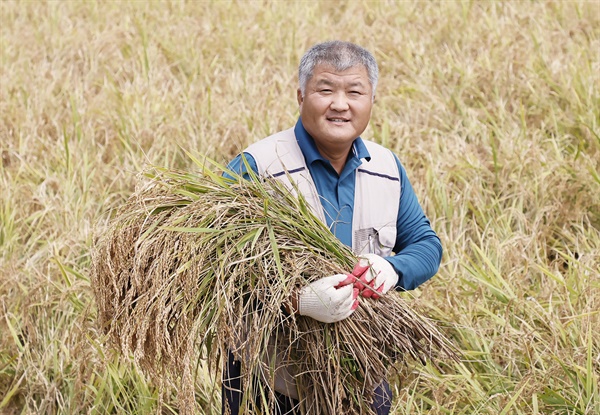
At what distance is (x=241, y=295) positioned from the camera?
77.4 inches

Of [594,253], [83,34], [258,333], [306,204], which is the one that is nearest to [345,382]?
[258,333]

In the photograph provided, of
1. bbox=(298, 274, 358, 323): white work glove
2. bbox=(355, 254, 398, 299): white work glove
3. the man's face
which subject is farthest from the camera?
the man's face

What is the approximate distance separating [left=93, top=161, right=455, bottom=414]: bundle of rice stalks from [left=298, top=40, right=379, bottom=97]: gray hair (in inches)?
12.4

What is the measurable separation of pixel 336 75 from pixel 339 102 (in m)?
0.07

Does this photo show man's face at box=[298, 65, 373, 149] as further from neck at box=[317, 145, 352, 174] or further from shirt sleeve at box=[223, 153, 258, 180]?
shirt sleeve at box=[223, 153, 258, 180]

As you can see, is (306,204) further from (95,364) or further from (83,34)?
(83,34)

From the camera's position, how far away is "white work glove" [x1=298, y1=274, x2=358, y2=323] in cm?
191

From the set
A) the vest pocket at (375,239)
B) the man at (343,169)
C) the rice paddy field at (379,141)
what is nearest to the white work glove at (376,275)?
the man at (343,169)

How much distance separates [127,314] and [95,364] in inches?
45.5

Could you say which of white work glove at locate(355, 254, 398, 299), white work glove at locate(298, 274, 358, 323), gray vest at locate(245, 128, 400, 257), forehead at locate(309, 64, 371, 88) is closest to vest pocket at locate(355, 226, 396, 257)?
gray vest at locate(245, 128, 400, 257)

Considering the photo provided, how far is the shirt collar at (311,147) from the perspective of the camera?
7.18ft

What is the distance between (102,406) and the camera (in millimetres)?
3092

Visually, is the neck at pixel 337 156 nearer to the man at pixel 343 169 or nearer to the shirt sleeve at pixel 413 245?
the man at pixel 343 169

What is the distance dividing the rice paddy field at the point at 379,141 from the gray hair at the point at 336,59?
51 centimetres
